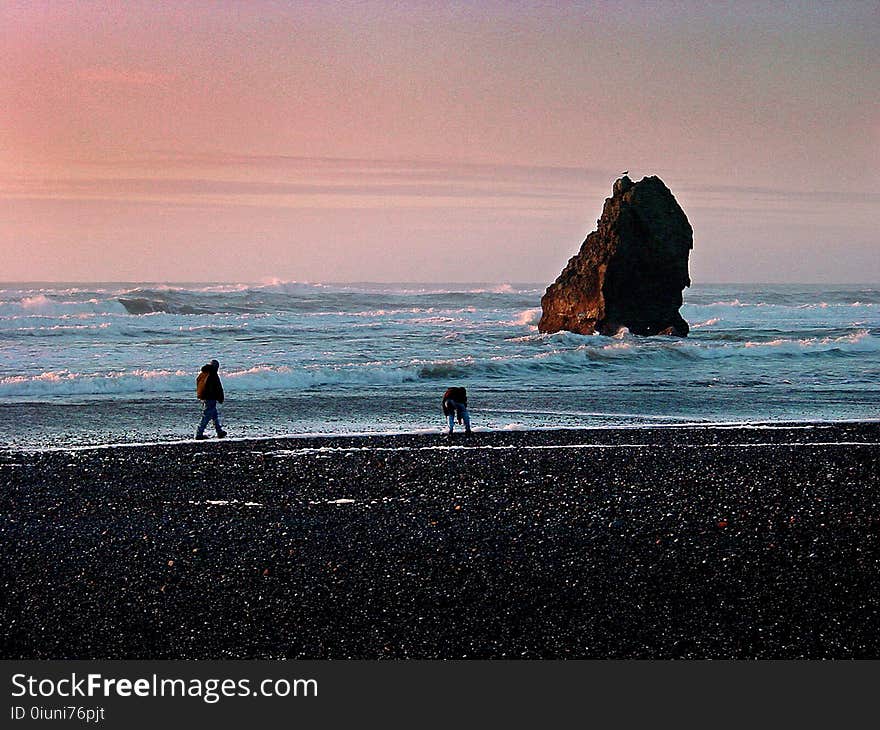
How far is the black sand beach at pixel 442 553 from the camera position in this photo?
6535mm

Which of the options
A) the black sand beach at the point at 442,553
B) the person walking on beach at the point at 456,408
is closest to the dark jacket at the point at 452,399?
the person walking on beach at the point at 456,408

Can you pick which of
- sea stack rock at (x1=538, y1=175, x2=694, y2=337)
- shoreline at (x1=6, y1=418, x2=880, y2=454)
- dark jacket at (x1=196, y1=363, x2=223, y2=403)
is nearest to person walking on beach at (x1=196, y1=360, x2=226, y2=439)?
dark jacket at (x1=196, y1=363, x2=223, y2=403)

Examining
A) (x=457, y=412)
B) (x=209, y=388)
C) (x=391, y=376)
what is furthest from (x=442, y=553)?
(x=391, y=376)

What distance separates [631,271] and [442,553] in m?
Result: 39.0

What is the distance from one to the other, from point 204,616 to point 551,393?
1588 cm

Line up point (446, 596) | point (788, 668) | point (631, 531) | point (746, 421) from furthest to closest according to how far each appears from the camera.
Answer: point (746, 421)
point (631, 531)
point (446, 596)
point (788, 668)

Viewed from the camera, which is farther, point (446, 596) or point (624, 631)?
point (446, 596)

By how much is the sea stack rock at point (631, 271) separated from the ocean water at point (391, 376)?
2.23 metres

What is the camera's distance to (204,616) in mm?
6934

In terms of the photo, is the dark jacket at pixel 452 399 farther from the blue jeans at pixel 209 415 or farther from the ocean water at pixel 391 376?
the blue jeans at pixel 209 415

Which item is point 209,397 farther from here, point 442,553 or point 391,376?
point 391,376

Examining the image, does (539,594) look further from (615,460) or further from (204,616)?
(615,460)

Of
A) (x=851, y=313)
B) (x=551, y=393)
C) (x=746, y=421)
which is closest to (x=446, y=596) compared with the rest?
(x=746, y=421)

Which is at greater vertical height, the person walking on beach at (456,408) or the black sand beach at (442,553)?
the person walking on beach at (456,408)
